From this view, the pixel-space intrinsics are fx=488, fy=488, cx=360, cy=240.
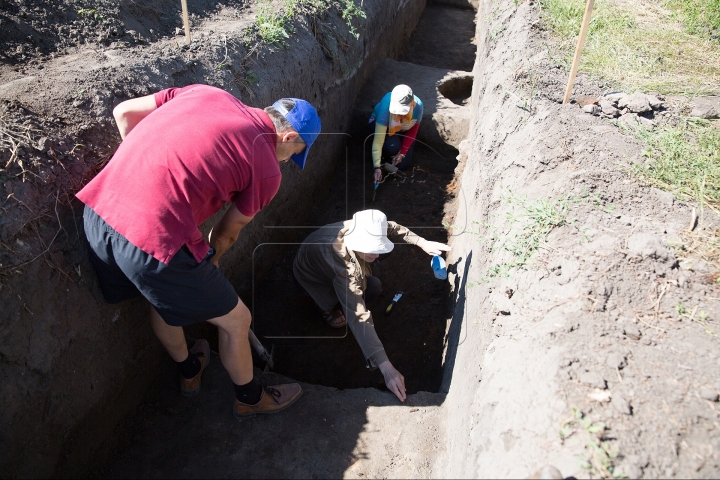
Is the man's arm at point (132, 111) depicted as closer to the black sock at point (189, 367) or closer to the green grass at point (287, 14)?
the black sock at point (189, 367)

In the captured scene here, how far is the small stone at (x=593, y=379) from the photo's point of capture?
1.72 meters

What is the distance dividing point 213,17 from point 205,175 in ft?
10.0

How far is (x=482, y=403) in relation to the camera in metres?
2.01

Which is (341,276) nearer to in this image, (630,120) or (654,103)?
(630,120)

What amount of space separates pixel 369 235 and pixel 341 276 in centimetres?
32

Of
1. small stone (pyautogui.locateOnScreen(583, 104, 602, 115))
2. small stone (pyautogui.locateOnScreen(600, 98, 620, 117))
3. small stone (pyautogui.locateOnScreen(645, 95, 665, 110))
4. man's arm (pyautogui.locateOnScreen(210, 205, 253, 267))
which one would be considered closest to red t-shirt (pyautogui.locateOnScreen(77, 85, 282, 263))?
man's arm (pyautogui.locateOnScreen(210, 205, 253, 267))

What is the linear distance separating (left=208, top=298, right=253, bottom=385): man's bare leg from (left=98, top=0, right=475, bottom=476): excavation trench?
1.67ft

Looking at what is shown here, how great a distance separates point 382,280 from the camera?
4223 mm

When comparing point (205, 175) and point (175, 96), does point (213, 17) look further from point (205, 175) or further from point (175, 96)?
point (205, 175)

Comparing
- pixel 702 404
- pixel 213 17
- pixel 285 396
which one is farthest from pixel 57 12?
pixel 702 404

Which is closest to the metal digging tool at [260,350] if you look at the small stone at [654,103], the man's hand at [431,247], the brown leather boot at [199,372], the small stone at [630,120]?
the brown leather boot at [199,372]

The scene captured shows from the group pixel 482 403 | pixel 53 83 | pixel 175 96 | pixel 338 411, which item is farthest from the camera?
pixel 338 411

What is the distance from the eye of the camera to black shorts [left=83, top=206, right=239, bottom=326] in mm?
2062

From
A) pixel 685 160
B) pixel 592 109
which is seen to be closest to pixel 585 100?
pixel 592 109
